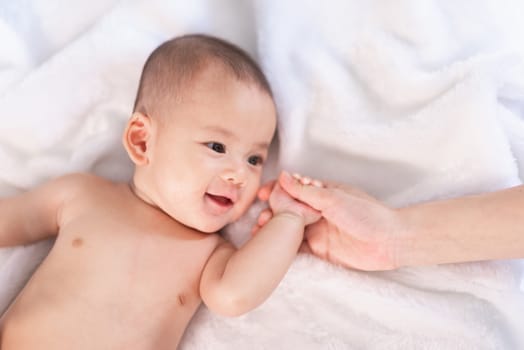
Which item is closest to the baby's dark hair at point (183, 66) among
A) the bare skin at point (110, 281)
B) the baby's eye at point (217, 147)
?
the baby's eye at point (217, 147)

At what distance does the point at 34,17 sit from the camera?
1.49 meters

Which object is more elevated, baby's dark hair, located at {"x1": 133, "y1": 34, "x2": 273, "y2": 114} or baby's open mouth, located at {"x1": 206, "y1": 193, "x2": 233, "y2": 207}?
baby's dark hair, located at {"x1": 133, "y1": 34, "x2": 273, "y2": 114}

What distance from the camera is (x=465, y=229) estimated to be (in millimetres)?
1170

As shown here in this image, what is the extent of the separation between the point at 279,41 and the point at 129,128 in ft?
1.29

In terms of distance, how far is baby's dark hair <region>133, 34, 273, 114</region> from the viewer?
1258 millimetres

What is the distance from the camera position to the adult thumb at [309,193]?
4.07ft

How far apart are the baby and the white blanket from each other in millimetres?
96

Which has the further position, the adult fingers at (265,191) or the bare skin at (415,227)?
the adult fingers at (265,191)

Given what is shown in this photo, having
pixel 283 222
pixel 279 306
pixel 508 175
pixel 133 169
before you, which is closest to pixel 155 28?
pixel 133 169

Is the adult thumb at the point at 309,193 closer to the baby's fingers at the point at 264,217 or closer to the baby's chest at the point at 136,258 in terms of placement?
the baby's fingers at the point at 264,217

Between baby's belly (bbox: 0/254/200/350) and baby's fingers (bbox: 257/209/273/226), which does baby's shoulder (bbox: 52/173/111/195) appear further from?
baby's fingers (bbox: 257/209/273/226)

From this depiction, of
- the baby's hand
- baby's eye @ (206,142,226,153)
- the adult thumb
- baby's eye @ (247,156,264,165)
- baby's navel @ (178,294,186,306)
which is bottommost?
baby's navel @ (178,294,186,306)

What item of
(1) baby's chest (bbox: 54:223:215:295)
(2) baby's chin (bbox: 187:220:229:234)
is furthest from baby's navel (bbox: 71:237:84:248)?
(2) baby's chin (bbox: 187:220:229:234)

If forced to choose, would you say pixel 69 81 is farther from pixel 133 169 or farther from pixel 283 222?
pixel 283 222
